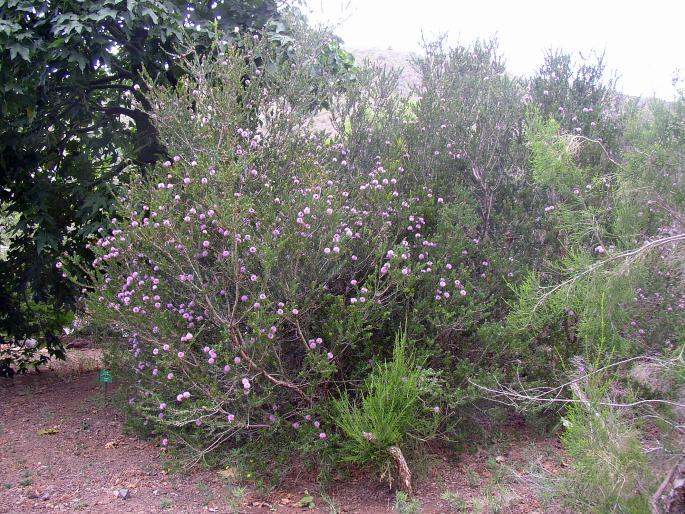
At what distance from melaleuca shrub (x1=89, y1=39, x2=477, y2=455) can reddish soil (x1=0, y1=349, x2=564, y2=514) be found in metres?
0.31

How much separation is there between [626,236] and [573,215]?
0.54 m

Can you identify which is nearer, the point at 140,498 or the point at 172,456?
the point at 140,498

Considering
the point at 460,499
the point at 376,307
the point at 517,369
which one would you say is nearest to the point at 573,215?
the point at 517,369

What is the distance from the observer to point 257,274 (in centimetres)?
373

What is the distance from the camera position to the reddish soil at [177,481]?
3.56 metres

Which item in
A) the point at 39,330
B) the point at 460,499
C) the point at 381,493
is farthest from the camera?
the point at 39,330

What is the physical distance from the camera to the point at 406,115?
17.2 ft

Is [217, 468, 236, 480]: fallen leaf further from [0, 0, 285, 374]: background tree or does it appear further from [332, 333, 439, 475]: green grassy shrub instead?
[0, 0, 285, 374]: background tree

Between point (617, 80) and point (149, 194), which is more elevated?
point (617, 80)

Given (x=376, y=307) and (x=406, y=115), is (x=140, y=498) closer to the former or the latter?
(x=376, y=307)

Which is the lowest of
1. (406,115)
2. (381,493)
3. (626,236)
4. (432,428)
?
(381,493)

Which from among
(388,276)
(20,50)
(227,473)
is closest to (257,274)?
(388,276)

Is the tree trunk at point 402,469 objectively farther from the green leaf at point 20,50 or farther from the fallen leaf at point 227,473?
the green leaf at point 20,50

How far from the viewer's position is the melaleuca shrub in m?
3.60
